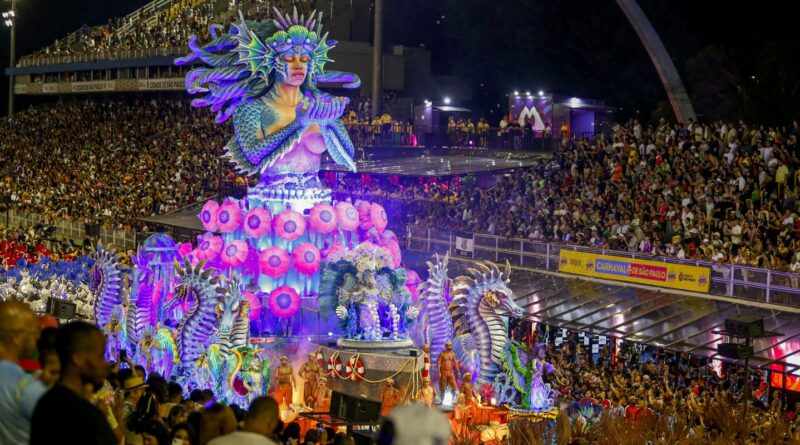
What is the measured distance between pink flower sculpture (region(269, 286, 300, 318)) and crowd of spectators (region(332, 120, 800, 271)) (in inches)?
236

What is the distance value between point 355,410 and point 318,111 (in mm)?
11666

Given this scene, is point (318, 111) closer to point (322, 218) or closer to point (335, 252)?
point (322, 218)

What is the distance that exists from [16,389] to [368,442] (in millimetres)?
6062

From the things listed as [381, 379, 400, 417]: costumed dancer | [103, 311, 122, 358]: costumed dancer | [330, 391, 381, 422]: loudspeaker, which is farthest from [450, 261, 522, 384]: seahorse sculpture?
[103, 311, 122, 358]: costumed dancer

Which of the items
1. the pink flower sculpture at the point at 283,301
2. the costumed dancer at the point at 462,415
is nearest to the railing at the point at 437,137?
the pink flower sculpture at the point at 283,301

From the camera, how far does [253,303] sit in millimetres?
20781

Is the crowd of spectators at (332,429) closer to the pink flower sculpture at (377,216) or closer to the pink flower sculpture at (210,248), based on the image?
the pink flower sculpture at (377,216)

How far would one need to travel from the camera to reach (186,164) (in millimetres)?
40375

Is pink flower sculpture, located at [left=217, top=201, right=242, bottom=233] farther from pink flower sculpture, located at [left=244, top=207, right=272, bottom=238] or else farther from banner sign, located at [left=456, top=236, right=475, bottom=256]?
banner sign, located at [left=456, top=236, right=475, bottom=256]

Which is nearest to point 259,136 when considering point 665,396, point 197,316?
point 197,316

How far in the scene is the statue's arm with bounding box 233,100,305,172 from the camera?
22.3m

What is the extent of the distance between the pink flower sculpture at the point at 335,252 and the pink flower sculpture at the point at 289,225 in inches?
27.9

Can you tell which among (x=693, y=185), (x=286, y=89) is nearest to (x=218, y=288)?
(x=286, y=89)

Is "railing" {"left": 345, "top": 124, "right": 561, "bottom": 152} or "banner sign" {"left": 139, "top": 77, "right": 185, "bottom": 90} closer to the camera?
"railing" {"left": 345, "top": 124, "right": 561, "bottom": 152}
